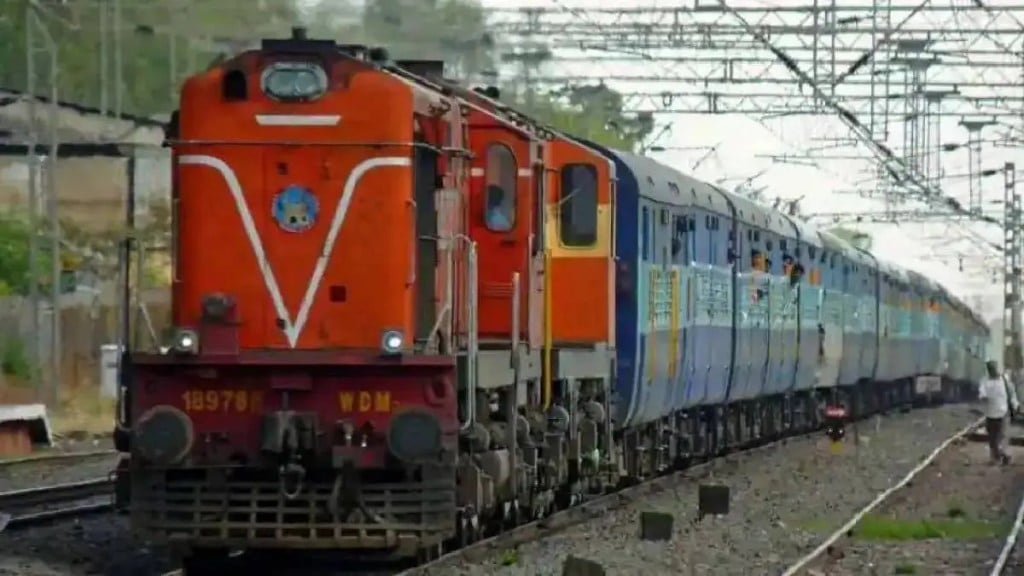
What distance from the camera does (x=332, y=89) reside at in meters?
12.2

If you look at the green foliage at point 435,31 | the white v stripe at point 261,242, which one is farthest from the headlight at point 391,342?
the green foliage at point 435,31

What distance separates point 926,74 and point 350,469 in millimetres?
32072

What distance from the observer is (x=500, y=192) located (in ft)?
47.1

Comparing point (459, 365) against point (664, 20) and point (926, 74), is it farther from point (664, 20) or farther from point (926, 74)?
point (926, 74)

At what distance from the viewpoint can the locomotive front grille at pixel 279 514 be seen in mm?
11781

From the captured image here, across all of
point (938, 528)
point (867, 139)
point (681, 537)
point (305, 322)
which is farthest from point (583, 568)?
point (867, 139)

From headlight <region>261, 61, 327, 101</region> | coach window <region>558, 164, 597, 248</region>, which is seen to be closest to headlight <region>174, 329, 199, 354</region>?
headlight <region>261, 61, 327, 101</region>

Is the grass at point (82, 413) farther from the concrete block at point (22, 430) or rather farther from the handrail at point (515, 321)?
the handrail at point (515, 321)

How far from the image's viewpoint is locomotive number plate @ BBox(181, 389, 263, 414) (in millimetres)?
11883

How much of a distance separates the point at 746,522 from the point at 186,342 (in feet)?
23.7

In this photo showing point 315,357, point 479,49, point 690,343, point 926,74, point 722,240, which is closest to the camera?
point 315,357

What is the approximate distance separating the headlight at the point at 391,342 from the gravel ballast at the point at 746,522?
172 cm

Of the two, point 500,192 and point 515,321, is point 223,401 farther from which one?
point 500,192

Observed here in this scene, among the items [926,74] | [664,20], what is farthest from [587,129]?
[664,20]
